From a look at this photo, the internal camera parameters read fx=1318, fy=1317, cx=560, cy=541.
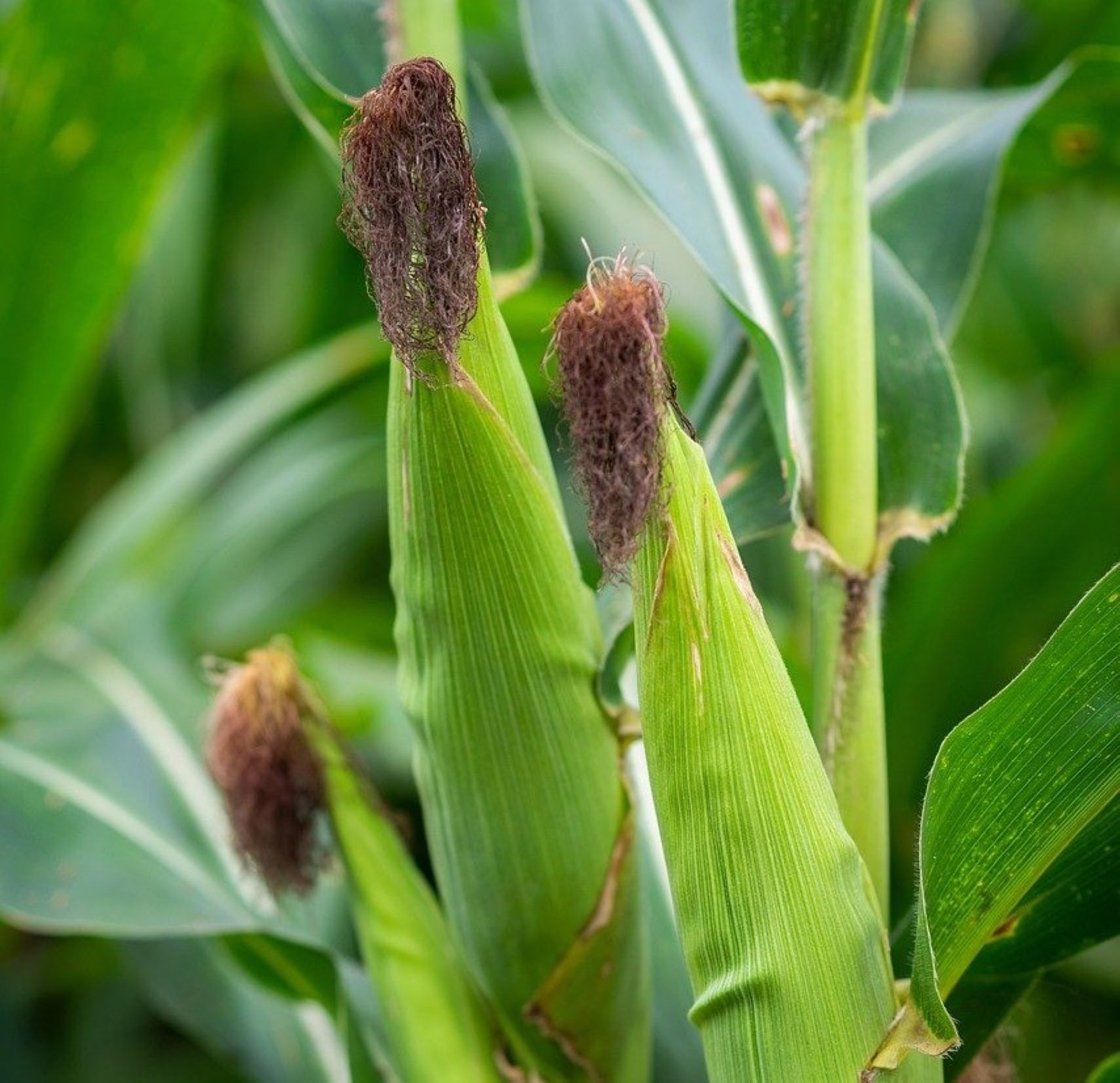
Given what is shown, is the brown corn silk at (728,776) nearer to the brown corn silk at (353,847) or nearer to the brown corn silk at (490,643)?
the brown corn silk at (490,643)

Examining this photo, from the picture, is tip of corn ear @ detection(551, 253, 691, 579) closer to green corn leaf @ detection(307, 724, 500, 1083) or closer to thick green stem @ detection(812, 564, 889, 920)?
thick green stem @ detection(812, 564, 889, 920)

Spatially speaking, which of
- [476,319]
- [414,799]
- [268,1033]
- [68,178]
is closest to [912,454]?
[476,319]

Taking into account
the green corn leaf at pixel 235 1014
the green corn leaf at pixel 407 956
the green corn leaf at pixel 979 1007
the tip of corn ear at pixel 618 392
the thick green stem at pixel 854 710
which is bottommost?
the green corn leaf at pixel 235 1014

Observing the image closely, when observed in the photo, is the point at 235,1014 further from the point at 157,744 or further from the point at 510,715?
the point at 510,715

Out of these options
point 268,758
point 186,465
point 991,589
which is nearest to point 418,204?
point 268,758

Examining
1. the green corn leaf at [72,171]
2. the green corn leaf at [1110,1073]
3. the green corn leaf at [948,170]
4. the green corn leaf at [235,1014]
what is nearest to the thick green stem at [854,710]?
the green corn leaf at [1110,1073]
